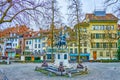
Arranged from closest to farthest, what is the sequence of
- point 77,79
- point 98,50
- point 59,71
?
1. point 77,79
2. point 59,71
3. point 98,50

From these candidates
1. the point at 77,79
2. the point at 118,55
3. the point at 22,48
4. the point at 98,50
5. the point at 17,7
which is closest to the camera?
the point at 17,7

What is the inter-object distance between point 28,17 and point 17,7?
86cm

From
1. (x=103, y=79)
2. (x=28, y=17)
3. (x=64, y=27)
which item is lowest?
(x=103, y=79)

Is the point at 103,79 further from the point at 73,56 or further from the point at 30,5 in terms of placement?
the point at 73,56

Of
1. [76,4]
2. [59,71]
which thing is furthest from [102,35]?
[59,71]

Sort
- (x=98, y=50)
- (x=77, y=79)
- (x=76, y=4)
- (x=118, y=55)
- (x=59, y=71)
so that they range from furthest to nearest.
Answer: (x=98, y=50)
(x=118, y=55)
(x=76, y=4)
(x=59, y=71)
(x=77, y=79)

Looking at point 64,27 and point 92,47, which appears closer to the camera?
point 64,27

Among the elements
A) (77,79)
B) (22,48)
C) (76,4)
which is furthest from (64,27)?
(22,48)

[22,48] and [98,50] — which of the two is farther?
[22,48]

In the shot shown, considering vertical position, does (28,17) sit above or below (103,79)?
above

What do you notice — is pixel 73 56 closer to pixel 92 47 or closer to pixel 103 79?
pixel 92 47

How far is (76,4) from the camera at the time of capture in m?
31.9

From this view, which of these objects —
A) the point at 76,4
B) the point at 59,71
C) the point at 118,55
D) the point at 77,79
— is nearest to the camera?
the point at 77,79

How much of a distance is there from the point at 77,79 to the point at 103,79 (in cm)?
208
